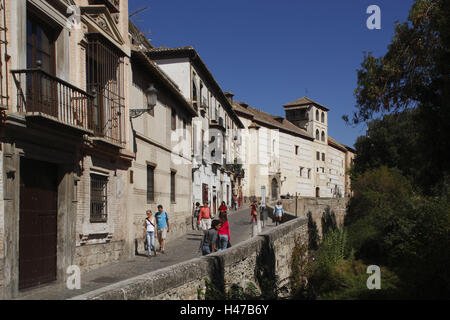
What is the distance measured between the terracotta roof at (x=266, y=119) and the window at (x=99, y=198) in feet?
122

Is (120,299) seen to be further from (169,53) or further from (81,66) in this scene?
(169,53)

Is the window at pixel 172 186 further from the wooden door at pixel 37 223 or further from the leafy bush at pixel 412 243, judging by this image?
the wooden door at pixel 37 223

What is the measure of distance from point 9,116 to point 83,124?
2.68m

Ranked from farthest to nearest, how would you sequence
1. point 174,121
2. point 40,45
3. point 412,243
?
point 174,121
point 412,243
point 40,45

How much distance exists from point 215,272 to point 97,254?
14.8 feet

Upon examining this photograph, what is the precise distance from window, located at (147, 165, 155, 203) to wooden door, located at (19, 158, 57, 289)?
5.99m

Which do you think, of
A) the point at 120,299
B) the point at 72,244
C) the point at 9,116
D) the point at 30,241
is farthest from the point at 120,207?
the point at 120,299

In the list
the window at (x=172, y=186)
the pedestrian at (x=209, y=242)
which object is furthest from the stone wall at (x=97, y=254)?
the window at (x=172, y=186)

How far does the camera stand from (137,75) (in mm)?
15125

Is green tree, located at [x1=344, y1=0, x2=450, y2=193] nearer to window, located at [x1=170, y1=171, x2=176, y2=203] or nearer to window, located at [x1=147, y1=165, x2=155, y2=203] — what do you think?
window, located at [x1=147, y1=165, x2=155, y2=203]

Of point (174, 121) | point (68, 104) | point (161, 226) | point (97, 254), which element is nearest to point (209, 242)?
point (97, 254)

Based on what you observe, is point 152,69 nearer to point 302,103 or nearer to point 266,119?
point 266,119

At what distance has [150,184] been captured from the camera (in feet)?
53.3
